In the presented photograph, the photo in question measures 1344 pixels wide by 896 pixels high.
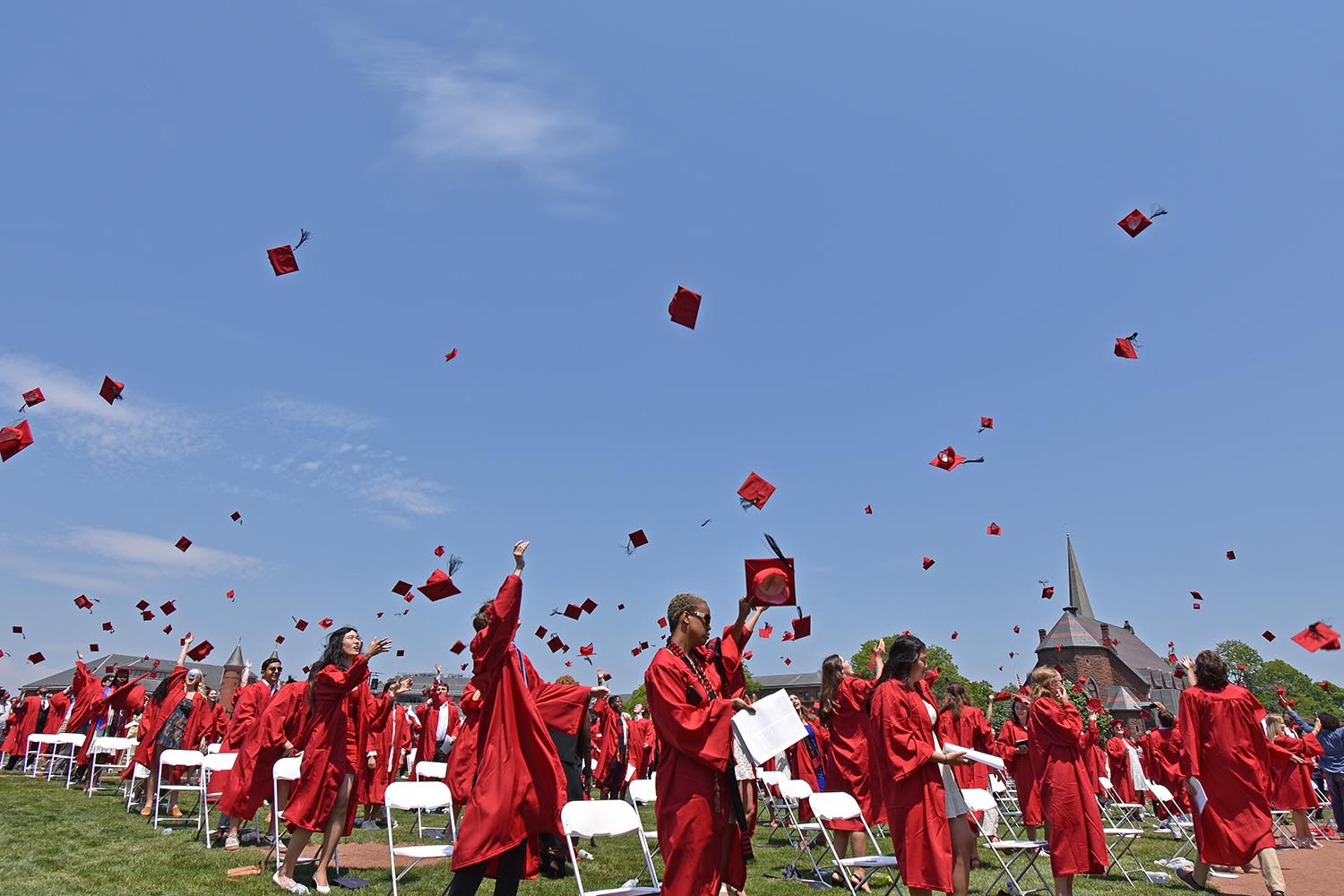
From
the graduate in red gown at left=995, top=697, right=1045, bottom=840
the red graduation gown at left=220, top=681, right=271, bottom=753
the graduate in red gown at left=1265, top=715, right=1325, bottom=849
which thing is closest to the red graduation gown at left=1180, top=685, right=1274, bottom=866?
the graduate in red gown at left=995, top=697, right=1045, bottom=840

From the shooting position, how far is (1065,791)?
23.9 ft

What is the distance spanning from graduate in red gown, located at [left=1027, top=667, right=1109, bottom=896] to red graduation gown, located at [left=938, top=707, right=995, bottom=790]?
220cm

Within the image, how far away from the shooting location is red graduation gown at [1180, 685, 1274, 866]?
7164mm

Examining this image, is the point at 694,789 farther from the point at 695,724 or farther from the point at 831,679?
the point at 831,679

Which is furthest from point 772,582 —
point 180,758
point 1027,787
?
point 180,758

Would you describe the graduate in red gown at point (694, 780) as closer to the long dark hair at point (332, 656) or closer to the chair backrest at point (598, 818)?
the chair backrest at point (598, 818)

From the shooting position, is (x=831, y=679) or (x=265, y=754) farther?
(x=831, y=679)

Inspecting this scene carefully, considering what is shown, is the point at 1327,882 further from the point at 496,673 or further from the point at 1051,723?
the point at 496,673

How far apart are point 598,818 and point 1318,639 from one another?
25.2 ft

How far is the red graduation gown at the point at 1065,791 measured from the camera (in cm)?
692

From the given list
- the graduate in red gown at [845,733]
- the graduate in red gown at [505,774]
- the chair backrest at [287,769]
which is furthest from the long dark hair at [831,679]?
the chair backrest at [287,769]

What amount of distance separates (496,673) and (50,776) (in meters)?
17.5

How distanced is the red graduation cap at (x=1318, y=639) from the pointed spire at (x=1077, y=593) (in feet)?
329

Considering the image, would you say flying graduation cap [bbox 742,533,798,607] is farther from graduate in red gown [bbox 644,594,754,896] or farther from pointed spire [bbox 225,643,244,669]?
pointed spire [bbox 225,643,244,669]
